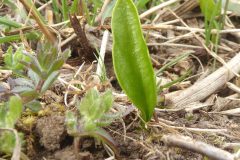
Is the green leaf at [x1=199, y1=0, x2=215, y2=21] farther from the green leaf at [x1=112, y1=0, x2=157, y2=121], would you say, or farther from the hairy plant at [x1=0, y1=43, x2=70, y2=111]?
the hairy plant at [x1=0, y1=43, x2=70, y2=111]

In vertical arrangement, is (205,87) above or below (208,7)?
below

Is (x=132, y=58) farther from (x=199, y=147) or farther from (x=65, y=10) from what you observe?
(x=65, y=10)

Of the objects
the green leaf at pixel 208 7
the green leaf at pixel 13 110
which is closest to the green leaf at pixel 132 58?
the green leaf at pixel 13 110

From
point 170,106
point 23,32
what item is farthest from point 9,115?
point 23,32

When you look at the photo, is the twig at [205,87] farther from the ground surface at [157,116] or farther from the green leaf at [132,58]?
the green leaf at [132,58]

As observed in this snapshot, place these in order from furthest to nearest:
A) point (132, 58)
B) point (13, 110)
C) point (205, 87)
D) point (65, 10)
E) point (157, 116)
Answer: point (65, 10) → point (205, 87) → point (157, 116) → point (132, 58) → point (13, 110)

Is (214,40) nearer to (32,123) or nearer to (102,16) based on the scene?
(102,16)

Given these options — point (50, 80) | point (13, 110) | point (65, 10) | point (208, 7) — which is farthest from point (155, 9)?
point (13, 110)

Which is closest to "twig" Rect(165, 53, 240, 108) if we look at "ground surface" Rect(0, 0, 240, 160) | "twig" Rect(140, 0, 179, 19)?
"ground surface" Rect(0, 0, 240, 160)
